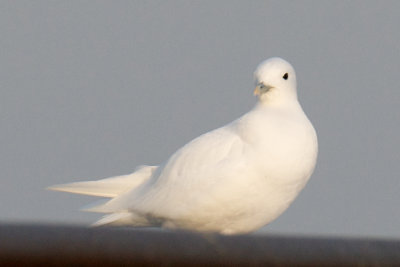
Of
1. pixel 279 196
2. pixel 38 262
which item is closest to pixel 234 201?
pixel 279 196

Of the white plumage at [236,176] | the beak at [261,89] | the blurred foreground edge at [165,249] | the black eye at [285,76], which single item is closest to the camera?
the blurred foreground edge at [165,249]

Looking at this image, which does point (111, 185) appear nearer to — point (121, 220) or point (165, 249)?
point (121, 220)

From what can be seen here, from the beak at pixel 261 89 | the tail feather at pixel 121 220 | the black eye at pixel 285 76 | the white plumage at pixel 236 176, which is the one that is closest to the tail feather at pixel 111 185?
the white plumage at pixel 236 176

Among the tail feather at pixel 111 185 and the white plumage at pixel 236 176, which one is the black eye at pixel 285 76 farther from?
the tail feather at pixel 111 185

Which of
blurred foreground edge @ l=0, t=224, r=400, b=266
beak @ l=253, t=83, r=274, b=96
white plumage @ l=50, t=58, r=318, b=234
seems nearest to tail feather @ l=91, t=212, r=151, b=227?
white plumage @ l=50, t=58, r=318, b=234

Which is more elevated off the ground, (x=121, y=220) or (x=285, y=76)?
(x=285, y=76)

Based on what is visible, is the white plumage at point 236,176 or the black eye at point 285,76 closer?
the white plumage at point 236,176

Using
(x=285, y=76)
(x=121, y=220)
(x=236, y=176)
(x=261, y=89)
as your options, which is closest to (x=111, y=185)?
(x=121, y=220)
